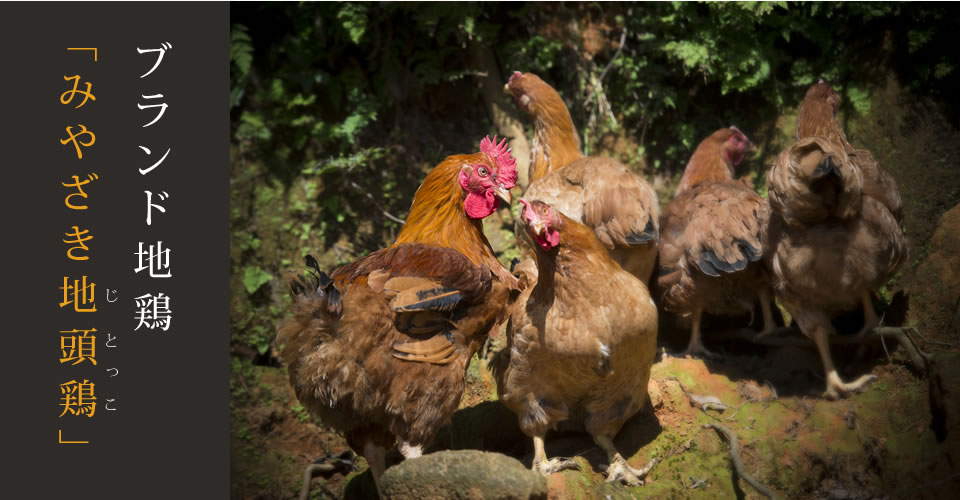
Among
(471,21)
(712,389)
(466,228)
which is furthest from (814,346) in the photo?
(471,21)

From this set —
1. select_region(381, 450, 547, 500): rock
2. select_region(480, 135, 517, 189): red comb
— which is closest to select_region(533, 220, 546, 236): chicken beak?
select_region(480, 135, 517, 189): red comb

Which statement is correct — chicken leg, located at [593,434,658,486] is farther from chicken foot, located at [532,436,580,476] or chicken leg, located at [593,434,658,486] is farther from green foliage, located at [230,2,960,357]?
green foliage, located at [230,2,960,357]

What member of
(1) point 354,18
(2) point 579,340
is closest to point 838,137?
(2) point 579,340

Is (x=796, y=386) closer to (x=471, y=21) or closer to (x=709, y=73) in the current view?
(x=709, y=73)

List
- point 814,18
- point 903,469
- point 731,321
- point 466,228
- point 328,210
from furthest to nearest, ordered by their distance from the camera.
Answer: point 328,210 → point 814,18 → point 731,321 → point 466,228 → point 903,469

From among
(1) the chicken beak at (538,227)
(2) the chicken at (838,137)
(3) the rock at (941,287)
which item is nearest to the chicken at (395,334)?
(1) the chicken beak at (538,227)

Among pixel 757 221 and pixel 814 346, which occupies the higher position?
pixel 757 221

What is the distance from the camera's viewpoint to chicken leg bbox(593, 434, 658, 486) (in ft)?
16.9

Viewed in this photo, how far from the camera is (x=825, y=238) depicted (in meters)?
5.29

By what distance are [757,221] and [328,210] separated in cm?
451

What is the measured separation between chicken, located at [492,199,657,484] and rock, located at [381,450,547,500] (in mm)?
824

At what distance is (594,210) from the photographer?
244 inches

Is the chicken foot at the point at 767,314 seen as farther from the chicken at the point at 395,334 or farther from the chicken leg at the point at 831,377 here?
the chicken at the point at 395,334

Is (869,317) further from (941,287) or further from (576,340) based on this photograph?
(576,340)
